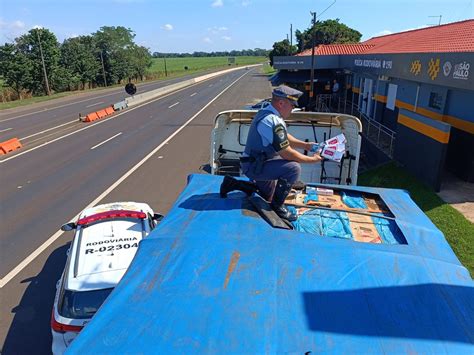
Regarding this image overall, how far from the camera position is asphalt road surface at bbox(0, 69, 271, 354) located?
6.55m

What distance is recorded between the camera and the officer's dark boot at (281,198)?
435cm

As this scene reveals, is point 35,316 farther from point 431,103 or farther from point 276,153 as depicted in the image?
point 431,103

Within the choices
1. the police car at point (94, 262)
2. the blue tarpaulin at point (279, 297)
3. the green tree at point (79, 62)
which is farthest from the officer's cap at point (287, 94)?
the green tree at point (79, 62)

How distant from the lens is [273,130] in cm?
422

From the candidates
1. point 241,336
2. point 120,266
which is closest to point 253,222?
point 241,336

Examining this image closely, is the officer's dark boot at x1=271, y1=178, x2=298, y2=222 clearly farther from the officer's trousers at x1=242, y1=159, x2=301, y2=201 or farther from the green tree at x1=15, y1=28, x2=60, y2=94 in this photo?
the green tree at x1=15, y1=28, x2=60, y2=94

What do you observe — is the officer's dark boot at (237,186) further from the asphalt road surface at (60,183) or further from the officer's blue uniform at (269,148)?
the asphalt road surface at (60,183)

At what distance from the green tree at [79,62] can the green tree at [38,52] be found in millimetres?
6157

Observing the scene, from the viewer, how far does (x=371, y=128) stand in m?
19.1

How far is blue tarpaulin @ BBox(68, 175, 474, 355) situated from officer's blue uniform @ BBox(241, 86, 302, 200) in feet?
2.34

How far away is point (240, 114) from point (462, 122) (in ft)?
26.8

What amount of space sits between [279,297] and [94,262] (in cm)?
370

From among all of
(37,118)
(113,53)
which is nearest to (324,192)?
(37,118)

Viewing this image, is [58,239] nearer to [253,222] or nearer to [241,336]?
[253,222]
